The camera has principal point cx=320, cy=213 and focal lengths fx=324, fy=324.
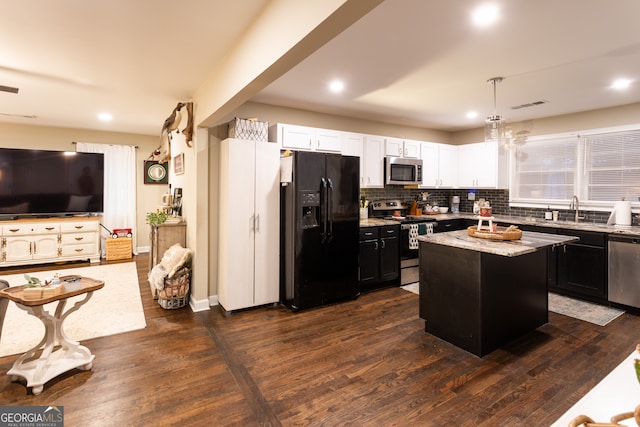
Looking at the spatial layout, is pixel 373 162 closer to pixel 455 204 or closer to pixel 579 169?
pixel 455 204

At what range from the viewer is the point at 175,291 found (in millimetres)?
3848

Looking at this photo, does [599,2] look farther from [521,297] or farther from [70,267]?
[70,267]

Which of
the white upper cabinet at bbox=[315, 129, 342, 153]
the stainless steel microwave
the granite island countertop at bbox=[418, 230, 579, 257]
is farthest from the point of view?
the stainless steel microwave

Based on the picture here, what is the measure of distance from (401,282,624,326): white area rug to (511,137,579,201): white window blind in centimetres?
165

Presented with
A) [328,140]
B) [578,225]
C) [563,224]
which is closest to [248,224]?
[328,140]

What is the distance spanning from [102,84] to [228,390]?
141 inches

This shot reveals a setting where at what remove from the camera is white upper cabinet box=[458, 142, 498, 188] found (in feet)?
18.1

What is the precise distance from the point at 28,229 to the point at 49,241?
0.36 metres

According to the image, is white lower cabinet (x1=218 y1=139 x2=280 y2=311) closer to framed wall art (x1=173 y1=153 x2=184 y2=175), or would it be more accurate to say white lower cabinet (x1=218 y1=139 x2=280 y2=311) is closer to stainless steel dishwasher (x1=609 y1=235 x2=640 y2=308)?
framed wall art (x1=173 y1=153 x2=184 y2=175)

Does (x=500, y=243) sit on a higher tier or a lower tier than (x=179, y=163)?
lower

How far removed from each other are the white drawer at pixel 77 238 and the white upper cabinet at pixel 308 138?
4.63m

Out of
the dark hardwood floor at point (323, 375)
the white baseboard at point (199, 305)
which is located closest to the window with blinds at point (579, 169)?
the dark hardwood floor at point (323, 375)

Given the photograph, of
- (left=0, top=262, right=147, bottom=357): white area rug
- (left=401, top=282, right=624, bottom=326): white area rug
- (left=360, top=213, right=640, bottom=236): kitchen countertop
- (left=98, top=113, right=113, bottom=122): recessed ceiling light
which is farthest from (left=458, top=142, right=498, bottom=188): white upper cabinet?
(left=98, top=113, right=113, bottom=122): recessed ceiling light

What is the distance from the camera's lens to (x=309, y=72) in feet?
10.5
